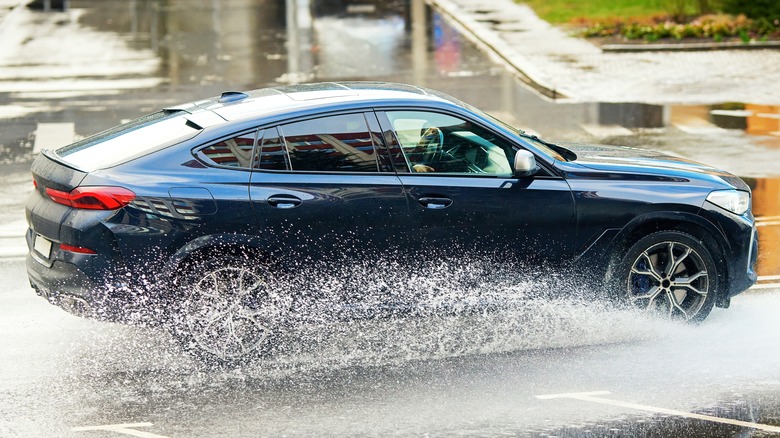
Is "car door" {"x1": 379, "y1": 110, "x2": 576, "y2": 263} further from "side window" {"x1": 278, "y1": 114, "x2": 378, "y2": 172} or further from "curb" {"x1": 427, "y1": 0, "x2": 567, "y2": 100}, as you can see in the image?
"curb" {"x1": 427, "y1": 0, "x2": 567, "y2": 100}

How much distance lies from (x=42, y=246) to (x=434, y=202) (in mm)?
2527

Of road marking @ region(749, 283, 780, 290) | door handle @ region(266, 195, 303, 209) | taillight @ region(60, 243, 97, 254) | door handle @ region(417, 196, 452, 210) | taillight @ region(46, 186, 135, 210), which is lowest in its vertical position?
road marking @ region(749, 283, 780, 290)

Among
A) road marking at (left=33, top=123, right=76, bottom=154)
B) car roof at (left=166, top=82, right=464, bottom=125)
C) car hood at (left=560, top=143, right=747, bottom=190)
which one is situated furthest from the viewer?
road marking at (left=33, top=123, right=76, bottom=154)

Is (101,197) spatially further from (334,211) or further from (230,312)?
(334,211)

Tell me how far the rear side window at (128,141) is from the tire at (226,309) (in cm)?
86

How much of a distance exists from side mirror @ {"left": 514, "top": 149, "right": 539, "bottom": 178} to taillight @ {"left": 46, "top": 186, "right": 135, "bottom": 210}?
245cm

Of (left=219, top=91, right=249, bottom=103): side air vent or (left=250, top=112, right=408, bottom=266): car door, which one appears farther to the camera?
(left=219, top=91, right=249, bottom=103): side air vent

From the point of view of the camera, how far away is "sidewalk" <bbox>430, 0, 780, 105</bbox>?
18812 mm

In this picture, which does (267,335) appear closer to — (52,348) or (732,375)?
(52,348)

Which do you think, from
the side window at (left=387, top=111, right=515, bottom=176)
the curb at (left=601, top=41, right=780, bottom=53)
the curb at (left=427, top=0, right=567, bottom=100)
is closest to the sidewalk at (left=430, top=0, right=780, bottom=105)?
the curb at (left=427, top=0, right=567, bottom=100)

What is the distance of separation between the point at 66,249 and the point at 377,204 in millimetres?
1956

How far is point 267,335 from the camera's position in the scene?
7625mm

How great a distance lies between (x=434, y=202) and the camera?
7734mm

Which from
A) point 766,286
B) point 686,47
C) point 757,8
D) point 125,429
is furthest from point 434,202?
point 757,8
